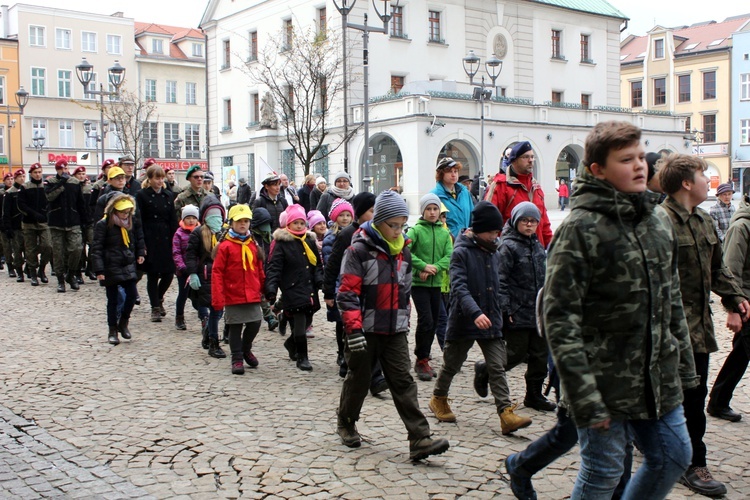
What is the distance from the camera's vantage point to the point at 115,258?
32.6 feet

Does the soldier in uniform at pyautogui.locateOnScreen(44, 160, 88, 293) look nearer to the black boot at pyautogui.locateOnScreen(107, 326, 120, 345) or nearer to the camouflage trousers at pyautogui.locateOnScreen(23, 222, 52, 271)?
the camouflage trousers at pyautogui.locateOnScreen(23, 222, 52, 271)

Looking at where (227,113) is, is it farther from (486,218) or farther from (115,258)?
(486,218)

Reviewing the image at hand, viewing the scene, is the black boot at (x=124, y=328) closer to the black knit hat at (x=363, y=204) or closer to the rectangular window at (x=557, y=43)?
the black knit hat at (x=363, y=204)

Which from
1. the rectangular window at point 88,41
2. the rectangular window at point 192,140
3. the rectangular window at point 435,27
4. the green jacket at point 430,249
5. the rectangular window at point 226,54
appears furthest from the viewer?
the rectangular window at point 192,140

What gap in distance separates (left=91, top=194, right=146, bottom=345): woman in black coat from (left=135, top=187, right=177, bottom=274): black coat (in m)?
1.17

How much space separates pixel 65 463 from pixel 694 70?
7323 centimetres

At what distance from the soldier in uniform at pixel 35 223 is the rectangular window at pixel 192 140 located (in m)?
60.8

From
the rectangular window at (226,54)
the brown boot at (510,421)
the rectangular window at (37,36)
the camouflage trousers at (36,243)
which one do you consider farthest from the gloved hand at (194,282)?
the rectangular window at (37,36)

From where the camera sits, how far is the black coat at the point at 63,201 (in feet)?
49.3

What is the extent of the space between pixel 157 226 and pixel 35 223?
559 centimetres

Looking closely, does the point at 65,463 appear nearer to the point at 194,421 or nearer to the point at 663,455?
the point at 194,421

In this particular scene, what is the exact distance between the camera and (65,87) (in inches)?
2827

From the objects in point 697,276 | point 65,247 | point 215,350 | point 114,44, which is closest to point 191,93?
point 114,44

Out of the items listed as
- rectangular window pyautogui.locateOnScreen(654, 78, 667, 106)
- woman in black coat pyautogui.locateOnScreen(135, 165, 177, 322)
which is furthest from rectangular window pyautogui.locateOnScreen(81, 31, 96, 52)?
woman in black coat pyautogui.locateOnScreen(135, 165, 177, 322)
